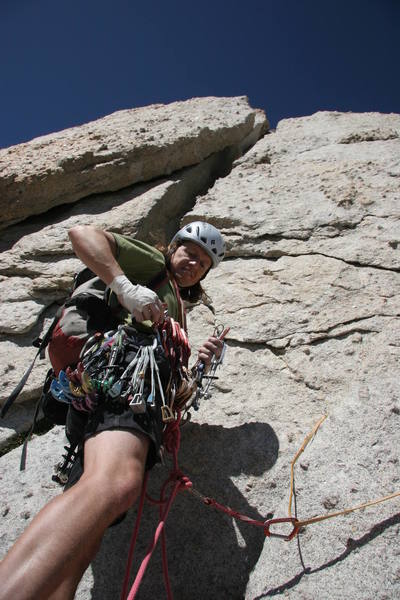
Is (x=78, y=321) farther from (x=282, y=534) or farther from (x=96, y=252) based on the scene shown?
(x=282, y=534)

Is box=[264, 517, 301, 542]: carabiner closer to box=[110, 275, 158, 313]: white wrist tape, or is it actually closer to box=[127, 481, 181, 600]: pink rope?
box=[127, 481, 181, 600]: pink rope

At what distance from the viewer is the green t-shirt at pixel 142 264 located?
2.62 meters

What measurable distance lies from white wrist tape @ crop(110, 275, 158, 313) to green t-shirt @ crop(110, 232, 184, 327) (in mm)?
321

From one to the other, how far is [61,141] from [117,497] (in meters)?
5.49

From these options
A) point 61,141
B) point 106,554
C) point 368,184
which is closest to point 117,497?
point 106,554

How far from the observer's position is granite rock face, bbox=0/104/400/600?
2.24 meters

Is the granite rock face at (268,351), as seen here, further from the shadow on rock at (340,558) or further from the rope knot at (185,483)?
the rope knot at (185,483)

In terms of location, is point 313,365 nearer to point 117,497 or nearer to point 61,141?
point 117,497

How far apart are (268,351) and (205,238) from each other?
3.50 feet

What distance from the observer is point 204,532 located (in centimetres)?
244

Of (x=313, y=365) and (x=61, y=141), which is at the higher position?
(x=61, y=141)

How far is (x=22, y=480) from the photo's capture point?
282cm

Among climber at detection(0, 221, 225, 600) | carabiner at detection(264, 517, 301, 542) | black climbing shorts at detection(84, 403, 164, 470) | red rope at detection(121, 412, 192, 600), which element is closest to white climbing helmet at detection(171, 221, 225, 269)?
climber at detection(0, 221, 225, 600)

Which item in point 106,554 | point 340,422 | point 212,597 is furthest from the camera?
point 340,422
